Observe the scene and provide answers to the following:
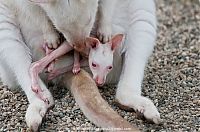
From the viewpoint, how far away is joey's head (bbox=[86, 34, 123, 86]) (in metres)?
4.05

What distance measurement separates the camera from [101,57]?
409 centimetres

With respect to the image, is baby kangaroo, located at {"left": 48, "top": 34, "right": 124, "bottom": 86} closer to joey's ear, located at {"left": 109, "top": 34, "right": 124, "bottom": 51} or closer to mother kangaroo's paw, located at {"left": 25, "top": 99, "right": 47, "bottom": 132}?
joey's ear, located at {"left": 109, "top": 34, "right": 124, "bottom": 51}

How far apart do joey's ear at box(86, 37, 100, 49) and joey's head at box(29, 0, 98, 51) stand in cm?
3

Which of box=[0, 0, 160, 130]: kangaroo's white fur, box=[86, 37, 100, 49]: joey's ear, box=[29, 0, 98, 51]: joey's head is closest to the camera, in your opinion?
box=[29, 0, 98, 51]: joey's head

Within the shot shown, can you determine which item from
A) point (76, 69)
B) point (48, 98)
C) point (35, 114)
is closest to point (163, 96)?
point (76, 69)

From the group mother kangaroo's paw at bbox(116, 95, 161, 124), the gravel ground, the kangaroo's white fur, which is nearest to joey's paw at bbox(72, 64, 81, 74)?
the kangaroo's white fur

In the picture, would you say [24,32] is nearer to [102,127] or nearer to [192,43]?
[102,127]

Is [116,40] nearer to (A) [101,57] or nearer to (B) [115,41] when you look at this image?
(B) [115,41]

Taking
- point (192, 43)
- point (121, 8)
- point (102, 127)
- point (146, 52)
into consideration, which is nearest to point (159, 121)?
point (102, 127)

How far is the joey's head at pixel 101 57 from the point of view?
4.05m

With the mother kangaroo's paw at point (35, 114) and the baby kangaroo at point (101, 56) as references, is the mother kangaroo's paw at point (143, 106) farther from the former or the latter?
the mother kangaroo's paw at point (35, 114)

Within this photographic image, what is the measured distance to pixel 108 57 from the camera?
4.10 meters

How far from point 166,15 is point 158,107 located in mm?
2688

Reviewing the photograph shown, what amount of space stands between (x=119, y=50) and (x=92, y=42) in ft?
1.31
